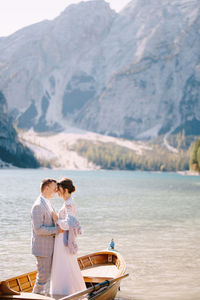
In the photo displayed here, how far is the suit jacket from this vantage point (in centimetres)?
1307

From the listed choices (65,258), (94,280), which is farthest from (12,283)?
(94,280)

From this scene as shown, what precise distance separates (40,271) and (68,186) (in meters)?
2.87

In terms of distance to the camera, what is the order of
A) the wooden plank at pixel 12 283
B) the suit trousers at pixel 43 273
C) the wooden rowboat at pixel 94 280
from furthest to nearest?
the wooden plank at pixel 12 283, the suit trousers at pixel 43 273, the wooden rowboat at pixel 94 280

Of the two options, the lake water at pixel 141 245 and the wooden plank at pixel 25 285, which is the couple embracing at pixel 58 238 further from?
the lake water at pixel 141 245

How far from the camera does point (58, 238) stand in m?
13.2

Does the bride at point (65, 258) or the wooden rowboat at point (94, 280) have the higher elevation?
the bride at point (65, 258)

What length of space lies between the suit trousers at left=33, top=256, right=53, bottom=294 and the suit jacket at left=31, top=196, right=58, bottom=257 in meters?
0.20

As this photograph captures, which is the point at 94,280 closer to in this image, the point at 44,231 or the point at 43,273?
the point at 43,273

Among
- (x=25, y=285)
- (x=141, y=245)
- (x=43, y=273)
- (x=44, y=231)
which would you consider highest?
(x=44, y=231)

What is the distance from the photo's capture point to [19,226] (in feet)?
121

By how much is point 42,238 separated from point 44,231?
462 millimetres

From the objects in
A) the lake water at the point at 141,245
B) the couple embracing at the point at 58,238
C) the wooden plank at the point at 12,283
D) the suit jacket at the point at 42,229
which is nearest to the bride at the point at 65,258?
the couple embracing at the point at 58,238

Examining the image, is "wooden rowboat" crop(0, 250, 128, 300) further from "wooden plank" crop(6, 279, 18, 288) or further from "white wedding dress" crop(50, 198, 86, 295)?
"white wedding dress" crop(50, 198, 86, 295)

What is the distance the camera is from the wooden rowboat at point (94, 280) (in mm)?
12031
